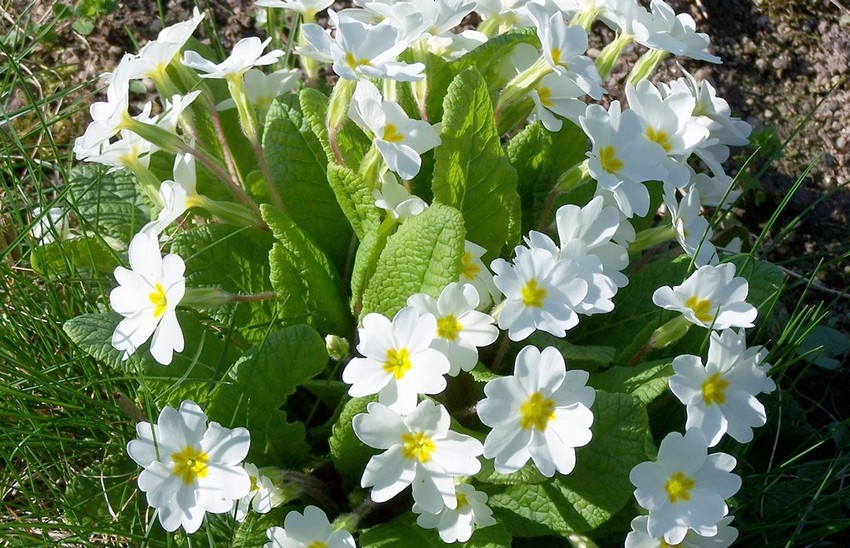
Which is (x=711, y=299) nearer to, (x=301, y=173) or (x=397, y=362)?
(x=397, y=362)

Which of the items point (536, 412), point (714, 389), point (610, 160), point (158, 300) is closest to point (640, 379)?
point (714, 389)

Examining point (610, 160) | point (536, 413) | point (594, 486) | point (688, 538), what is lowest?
point (688, 538)

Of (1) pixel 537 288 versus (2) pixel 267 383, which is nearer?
(1) pixel 537 288

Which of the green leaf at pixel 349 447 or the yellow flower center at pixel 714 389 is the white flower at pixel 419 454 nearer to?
the green leaf at pixel 349 447

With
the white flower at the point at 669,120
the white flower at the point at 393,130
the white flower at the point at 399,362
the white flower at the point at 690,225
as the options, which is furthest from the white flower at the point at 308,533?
the white flower at the point at 669,120

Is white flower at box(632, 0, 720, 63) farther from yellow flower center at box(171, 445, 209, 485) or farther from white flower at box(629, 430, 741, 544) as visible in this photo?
yellow flower center at box(171, 445, 209, 485)

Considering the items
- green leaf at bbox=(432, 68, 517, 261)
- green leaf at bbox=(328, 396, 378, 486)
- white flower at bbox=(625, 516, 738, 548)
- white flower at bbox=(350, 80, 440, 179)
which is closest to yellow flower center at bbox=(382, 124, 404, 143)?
white flower at bbox=(350, 80, 440, 179)

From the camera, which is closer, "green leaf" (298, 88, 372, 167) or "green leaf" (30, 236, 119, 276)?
"green leaf" (298, 88, 372, 167)

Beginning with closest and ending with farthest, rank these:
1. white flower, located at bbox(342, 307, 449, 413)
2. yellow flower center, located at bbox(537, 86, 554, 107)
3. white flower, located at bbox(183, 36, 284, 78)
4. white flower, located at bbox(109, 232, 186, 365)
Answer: white flower, located at bbox(342, 307, 449, 413)
white flower, located at bbox(109, 232, 186, 365)
white flower, located at bbox(183, 36, 284, 78)
yellow flower center, located at bbox(537, 86, 554, 107)
